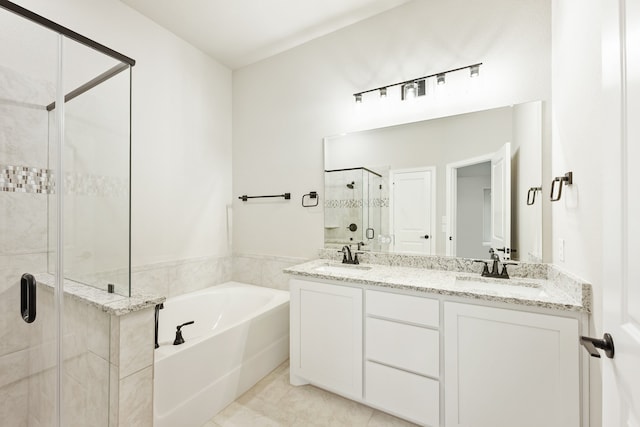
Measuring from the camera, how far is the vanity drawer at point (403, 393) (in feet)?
5.23

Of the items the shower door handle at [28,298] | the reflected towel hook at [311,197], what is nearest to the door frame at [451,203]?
the reflected towel hook at [311,197]

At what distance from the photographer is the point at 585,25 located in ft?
4.16

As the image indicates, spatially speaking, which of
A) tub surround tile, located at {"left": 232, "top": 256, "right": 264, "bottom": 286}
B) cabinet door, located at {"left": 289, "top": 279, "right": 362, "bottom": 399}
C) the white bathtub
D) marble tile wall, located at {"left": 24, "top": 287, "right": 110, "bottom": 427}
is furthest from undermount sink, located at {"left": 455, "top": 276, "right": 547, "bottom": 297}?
tub surround tile, located at {"left": 232, "top": 256, "right": 264, "bottom": 286}

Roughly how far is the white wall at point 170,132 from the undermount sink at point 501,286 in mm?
2352

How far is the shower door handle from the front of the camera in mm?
1297

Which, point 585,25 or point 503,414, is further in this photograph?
point 503,414

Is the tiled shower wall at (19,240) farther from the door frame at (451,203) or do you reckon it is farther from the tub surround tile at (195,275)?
the door frame at (451,203)

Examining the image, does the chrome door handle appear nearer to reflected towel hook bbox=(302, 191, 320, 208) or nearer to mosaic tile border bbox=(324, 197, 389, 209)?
mosaic tile border bbox=(324, 197, 389, 209)

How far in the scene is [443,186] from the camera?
209cm

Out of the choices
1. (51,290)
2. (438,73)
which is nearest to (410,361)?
(51,290)

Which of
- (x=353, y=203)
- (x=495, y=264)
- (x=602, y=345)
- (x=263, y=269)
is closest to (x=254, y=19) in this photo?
(x=353, y=203)

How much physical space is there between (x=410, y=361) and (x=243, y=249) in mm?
2061

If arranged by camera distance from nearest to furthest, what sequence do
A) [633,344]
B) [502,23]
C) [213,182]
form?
[633,344]
[502,23]
[213,182]

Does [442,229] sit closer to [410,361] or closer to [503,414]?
[410,361]
